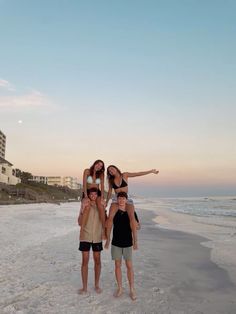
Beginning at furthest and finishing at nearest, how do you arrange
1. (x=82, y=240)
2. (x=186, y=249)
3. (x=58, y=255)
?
1. (x=186, y=249)
2. (x=58, y=255)
3. (x=82, y=240)

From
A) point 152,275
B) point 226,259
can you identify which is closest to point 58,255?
point 152,275

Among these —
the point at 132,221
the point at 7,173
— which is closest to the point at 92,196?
the point at 132,221

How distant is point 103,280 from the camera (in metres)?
7.15

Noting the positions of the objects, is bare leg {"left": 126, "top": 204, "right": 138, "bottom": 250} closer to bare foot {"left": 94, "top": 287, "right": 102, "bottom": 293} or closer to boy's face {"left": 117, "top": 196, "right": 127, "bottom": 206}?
boy's face {"left": 117, "top": 196, "right": 127, "bottom": 206}

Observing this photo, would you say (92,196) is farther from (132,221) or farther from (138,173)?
(138,173)

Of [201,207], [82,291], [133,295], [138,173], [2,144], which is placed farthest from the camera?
[2,144]

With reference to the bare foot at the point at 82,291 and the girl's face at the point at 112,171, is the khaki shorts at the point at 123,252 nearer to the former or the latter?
the bare foot at the point at 82,291

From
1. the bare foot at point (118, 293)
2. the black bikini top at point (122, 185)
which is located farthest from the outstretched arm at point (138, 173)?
the bare foot at point (118, 293)

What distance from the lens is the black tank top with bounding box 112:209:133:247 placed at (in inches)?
236

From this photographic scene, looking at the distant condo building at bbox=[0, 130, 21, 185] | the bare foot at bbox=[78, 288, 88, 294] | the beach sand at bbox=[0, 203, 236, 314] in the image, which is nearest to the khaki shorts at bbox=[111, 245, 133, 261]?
the beach sand at bbox=[0, 203, 236, 314]

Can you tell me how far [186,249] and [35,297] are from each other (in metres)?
7.56

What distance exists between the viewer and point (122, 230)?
6027mm

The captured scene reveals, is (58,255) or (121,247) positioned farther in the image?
(58,255)

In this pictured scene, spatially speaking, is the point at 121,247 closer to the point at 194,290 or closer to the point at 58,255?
the point at 194,290
